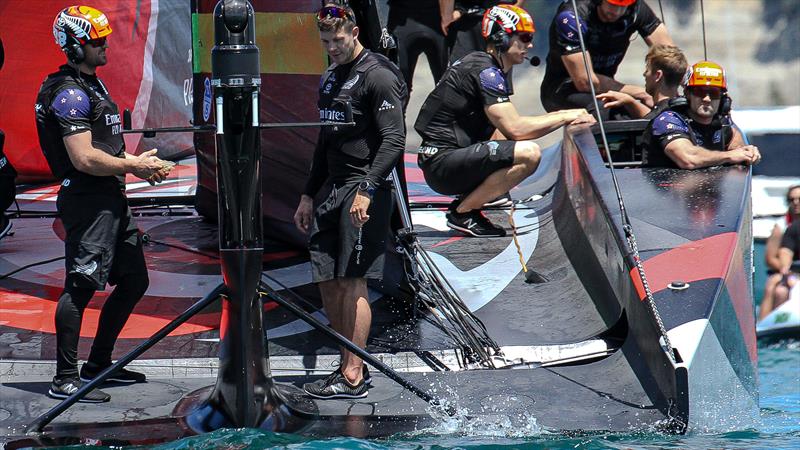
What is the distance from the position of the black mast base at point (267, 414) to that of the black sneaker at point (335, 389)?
19 centimetres

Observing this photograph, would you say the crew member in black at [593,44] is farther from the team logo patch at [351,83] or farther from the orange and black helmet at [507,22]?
the team logo patch at [351,83]

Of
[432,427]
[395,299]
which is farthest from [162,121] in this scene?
[432,427]

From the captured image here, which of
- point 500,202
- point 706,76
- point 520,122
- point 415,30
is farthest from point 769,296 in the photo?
point 520,122

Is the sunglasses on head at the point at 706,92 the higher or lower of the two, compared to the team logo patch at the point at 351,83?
higher

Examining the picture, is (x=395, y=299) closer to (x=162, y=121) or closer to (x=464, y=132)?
(x=464, y=132)

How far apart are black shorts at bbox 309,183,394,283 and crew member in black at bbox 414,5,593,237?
1.70m

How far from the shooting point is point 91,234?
18.7 ft

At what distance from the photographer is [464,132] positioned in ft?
25.6

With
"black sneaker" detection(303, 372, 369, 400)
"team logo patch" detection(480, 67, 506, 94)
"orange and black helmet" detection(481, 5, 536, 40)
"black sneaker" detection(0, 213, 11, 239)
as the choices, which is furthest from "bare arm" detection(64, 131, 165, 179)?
"black sneaker" detection(0, 213, 11, 239)

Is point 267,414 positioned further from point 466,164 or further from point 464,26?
point 464,26

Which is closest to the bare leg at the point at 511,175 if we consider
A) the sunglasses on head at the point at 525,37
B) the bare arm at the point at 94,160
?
the sunglasses on head at the point at 525,37

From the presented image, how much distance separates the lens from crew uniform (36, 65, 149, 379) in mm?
5648

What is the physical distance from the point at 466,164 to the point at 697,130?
1.34 meters

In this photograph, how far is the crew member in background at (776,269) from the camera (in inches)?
488
